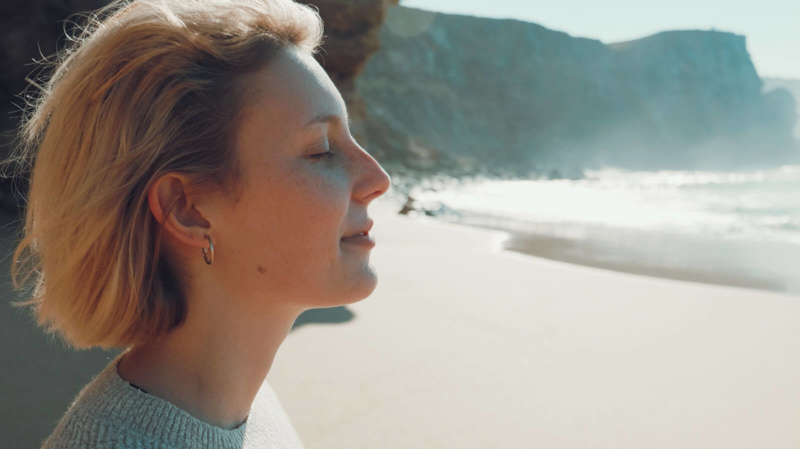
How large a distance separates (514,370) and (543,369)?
6.7 inches

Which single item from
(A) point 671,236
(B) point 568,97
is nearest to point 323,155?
(A) point 671,236

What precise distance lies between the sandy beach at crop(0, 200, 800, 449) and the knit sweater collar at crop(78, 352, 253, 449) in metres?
1.20

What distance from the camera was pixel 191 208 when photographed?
1262mm

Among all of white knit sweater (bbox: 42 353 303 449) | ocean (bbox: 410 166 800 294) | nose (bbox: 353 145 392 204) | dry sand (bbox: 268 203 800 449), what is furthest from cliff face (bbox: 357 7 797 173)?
white knit sweater (bbox: 42 353 303 449)

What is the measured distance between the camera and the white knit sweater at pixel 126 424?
109cm

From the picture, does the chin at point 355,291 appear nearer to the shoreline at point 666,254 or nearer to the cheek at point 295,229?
the cheek at point 295,229

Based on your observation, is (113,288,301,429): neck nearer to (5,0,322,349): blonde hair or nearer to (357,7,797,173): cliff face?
(5,0,322,349): blonde hair

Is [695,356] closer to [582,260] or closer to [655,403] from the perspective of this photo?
[655,403]

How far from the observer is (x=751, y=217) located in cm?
1456

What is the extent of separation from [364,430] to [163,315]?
1.62 metres

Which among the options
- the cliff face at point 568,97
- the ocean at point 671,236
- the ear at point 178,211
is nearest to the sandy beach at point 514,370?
the ear at point 178,211

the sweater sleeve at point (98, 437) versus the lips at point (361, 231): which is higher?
the lips at point (361, 231)

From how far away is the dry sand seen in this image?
9.14 feet

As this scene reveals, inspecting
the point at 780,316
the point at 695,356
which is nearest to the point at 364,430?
the point at 695,356
